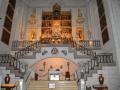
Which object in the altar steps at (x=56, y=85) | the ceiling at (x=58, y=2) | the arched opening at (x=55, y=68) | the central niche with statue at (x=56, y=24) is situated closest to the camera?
the altar steps at (x=56, y=85)

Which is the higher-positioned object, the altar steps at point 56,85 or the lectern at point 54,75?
the lectern at point 54,75

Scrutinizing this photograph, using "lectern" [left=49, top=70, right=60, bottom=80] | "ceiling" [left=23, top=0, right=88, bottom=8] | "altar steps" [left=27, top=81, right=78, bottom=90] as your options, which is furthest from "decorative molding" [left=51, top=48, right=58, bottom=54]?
"ceiling" [left=23, top=0, right=88, bottom=8]

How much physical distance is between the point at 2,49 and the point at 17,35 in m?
2.62

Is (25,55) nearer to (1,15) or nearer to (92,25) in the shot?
(1,15)

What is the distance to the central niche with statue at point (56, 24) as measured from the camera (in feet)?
58.5

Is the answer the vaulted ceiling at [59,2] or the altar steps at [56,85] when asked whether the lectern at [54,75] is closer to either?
the altar steps at [56,85]

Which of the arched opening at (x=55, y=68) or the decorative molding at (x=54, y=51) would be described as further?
the arched opening at (x=55, y=68)

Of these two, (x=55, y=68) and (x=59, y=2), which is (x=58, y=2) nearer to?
(x=59, y=2)

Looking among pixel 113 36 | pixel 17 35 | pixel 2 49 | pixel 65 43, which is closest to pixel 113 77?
pixel 113 36

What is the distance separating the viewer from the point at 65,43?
14.7 meters

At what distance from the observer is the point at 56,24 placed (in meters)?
18.3

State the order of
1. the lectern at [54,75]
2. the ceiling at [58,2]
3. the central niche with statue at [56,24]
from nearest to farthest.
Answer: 1. the lectern at [54,75]
2. the central niche with statue at [56,24]
3. the ceiling at [58,2]

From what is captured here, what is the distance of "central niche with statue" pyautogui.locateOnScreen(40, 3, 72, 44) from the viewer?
17.8 metres

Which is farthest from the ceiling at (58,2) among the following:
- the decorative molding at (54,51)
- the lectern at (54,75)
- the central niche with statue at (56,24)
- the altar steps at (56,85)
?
the altar steps at (56,85)
